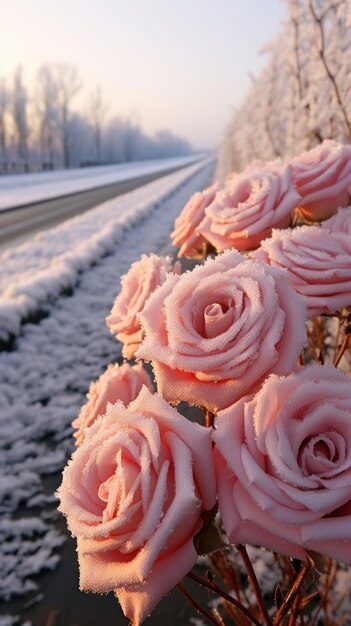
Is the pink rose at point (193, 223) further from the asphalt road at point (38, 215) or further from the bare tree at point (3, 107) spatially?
the bare tree at point (3, 107)

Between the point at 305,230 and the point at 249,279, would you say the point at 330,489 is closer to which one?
the point at 249,279

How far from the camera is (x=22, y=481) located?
2.95m

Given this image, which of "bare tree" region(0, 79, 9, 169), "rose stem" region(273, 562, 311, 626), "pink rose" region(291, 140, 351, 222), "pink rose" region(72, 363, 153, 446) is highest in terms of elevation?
"bare tree" region(0, 79, 9, 169)

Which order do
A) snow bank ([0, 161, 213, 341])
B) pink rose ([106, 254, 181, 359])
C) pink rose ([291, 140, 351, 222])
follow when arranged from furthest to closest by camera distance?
snow bank ([0, 161, 213, 341])
pink rose ([291, 140, 351, 222])
pink rose ([106, 254, 181, 359])

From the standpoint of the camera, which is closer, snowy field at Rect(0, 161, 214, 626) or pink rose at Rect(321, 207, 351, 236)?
pink rose at Rect(321, 207, 351, 236)

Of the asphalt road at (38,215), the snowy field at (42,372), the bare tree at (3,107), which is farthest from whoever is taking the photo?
the bare tree at (3,107)

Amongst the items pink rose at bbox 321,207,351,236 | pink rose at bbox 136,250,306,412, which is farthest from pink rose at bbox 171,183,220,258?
pink rose at bbox 136,250,306,412

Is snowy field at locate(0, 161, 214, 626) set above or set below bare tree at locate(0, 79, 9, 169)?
below

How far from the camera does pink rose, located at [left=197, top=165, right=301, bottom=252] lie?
3.35ft

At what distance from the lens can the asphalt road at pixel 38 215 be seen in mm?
13086

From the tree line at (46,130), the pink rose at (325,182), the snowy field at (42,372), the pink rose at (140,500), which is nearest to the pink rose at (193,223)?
the pink rose at (325,182)

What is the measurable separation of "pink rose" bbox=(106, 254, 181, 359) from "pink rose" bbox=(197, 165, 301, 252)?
0.13 metres

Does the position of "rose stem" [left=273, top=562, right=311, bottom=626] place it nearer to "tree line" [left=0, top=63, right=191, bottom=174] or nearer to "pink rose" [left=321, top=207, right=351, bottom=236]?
"pink rose" [left=321, top=207, right=351, bottom=236]

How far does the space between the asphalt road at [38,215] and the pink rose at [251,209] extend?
10.8 metres
